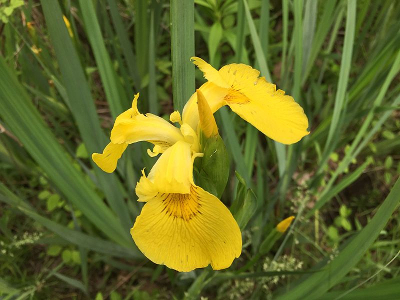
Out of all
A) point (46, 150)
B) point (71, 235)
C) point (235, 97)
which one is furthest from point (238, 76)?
point (71, 235)

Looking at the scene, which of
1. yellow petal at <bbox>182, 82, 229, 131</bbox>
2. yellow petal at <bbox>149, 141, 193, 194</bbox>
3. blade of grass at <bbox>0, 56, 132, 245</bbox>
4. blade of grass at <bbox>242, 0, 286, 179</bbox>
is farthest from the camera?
blade of grass at <bbox>242, 0, 286, 179</bbox>

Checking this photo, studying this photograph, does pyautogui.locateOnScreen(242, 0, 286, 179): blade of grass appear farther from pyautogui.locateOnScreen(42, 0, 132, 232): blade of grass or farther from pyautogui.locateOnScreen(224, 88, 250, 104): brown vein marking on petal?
pyautogui.locateOnScreen(42, 0, 132, 232): blade of grass

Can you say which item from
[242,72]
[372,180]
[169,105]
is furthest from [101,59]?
[372,180]

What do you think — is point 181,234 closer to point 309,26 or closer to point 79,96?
point 79,96

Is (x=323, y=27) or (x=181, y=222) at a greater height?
(x=323, y=27)

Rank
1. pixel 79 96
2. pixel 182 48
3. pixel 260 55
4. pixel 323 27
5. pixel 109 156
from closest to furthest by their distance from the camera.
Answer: pixel 109 156 < pixel 182 48 < pixel 79 96 < pixel 260 55 < pixel 323 27

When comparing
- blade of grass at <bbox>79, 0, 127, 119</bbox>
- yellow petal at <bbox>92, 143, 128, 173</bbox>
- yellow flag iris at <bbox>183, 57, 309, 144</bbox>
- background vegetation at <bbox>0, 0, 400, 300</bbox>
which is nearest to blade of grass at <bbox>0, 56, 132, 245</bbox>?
background vegetation at <bbox>0, 0, 400, 300</bbox>

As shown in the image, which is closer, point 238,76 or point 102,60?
point 238,76

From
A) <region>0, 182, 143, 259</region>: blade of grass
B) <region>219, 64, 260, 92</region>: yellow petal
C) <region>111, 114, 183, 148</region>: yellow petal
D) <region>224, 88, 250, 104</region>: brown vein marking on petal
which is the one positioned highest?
<region>219, 64, 260, 92</region>: yellow petal

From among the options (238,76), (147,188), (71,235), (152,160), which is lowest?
(71,235)
